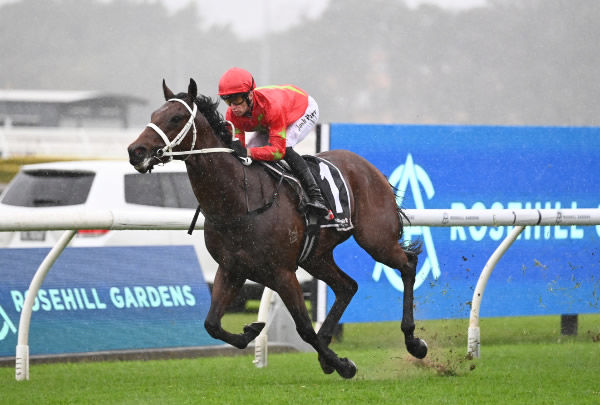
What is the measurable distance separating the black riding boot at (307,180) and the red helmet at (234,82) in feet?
1.82

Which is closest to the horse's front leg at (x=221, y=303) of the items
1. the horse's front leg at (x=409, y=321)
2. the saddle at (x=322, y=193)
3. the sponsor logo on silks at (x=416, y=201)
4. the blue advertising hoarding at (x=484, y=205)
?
the saddle at (x=322, y=193)

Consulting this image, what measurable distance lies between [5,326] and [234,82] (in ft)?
7.85

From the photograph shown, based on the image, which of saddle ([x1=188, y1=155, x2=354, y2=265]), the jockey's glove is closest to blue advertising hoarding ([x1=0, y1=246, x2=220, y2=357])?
saddle ([x1=188, y1=155, x2=354, y2=265])

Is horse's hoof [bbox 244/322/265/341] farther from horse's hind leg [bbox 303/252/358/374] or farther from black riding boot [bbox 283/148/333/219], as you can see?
black riding boot [bbox 283/148/333/219]

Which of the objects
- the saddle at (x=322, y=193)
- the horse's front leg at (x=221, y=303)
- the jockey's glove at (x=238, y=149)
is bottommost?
the horse's front leg at (x=221, y=303)

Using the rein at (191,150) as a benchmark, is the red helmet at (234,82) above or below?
above

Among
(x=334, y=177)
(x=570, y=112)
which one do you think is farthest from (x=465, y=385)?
(x=570, y=112)

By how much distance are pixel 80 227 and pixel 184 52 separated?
32.8 m

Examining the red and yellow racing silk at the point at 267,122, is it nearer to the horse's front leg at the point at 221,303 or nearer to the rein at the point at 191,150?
the rein at the point at 191,150

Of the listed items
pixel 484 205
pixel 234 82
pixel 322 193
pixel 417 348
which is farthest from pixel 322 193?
pixel 484 205

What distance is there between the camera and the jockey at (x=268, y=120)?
5426 millimetres

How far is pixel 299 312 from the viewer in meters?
5.54

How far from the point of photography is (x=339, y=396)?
17.7ft

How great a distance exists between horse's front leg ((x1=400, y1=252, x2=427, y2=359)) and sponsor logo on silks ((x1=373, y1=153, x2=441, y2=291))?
1.66m
